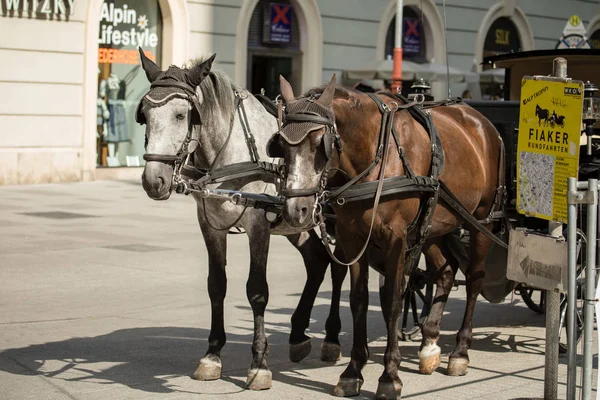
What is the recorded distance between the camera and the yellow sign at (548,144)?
5680 mm

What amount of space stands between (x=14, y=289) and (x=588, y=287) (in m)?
6.61

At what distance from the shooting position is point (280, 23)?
954 inches

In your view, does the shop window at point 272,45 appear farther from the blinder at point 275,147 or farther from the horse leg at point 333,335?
the blinder at point 275,147

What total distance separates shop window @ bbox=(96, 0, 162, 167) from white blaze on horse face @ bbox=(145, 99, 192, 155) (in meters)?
15.0

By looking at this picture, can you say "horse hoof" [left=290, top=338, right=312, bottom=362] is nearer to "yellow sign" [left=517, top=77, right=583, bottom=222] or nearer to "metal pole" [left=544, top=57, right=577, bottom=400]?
"metal pole" [left=544, top=57, right=577, bottom=400]

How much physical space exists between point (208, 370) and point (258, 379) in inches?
15.9

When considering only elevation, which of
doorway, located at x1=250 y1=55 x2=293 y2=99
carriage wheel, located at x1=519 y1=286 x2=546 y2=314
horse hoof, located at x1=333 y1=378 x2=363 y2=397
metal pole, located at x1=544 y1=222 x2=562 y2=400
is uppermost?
doorway, located at x1=250 y1=55 x2=293 y2=99

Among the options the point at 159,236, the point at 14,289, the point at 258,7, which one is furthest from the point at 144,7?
the point at 14,289

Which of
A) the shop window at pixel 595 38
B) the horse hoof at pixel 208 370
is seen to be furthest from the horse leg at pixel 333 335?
the shop window at pixel 595 38

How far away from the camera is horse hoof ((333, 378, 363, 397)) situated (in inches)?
267

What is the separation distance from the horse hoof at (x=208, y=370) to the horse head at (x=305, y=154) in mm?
1440

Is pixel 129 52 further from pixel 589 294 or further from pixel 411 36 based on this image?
pixel 589 294

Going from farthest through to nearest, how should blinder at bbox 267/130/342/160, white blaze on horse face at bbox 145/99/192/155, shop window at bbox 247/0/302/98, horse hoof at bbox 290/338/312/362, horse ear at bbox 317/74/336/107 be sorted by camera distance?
1. shop window at bbox 247/0/302/98
2. horse hoof at bbox 290/338/312/362
3. white blaze on horse face at bbox 145/99/192/155
4. horse ear at bbox 317/74/336/107
5. blinder at bbox 267/130/342/160

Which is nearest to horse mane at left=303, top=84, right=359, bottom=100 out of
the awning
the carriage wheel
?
the carriage wheel
